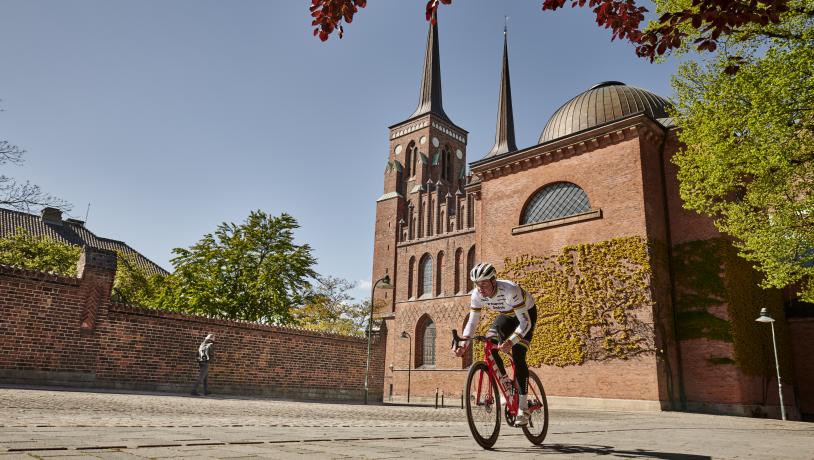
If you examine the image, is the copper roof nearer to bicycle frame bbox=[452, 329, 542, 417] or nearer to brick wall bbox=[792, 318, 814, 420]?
brick wall bbox=[792, 318, 814, 420]

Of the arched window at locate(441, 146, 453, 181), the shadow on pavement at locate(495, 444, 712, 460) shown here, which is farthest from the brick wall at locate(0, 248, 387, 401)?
the arched window at locate(441, 146, 453, 181)

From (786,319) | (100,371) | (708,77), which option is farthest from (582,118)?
(100,371)

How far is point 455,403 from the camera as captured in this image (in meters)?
29.0

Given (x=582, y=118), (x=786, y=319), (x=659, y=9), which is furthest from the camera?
(x=582, y=118)

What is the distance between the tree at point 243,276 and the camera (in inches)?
955

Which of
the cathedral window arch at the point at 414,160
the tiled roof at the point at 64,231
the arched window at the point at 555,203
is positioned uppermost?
the cathedral window arch at the point at 414,160

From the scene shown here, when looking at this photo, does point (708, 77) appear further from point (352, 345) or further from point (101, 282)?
point (101, 282)

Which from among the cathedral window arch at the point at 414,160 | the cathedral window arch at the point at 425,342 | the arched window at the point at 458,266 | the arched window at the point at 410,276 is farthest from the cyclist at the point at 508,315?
the cathedral window arch at the point at 414,160

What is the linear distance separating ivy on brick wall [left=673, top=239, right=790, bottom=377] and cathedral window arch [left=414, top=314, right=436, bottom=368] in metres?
18.8

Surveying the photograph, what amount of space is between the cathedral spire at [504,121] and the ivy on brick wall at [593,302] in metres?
24.0

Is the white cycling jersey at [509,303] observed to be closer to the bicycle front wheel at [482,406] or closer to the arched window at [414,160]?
the bicycle front wheel at [482,406]

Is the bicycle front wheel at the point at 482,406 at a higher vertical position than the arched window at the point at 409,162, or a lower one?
lower

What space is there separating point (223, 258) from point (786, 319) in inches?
935

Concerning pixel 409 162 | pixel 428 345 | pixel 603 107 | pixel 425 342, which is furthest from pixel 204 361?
pixel 409 162
